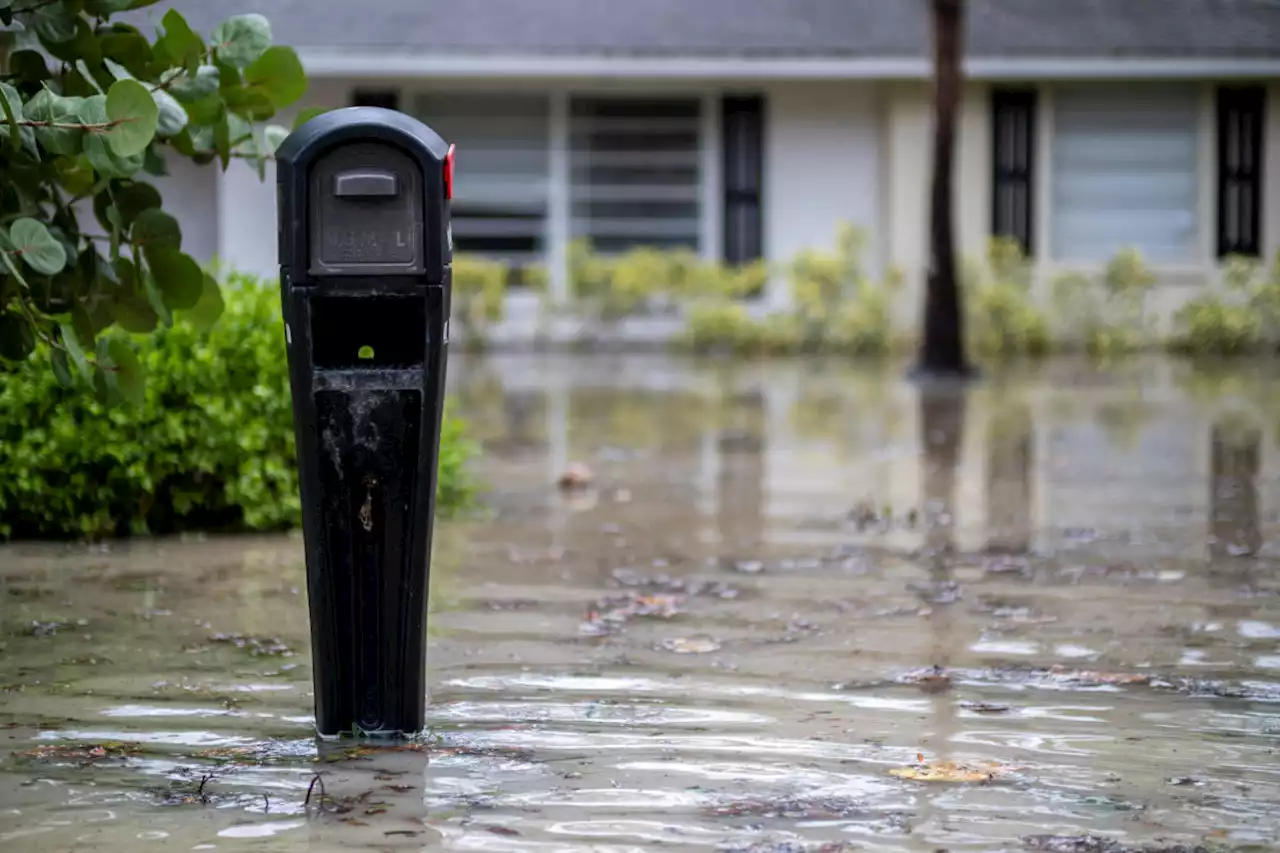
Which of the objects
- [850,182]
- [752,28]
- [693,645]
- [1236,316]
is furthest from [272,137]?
[850,182]

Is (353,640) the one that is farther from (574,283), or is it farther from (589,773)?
(574,283)

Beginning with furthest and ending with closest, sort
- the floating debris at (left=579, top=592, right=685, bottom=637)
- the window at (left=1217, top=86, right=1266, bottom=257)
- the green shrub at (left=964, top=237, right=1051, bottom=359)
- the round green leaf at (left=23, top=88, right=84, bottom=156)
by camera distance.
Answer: the window at (left=1217, top=86, right=1266, bottom=257)
the green shrub at (left=964, top=237, right=1051, bottom=359)
the floating debris at (left=579, top=592, right=685, bottom=637)
the round green leaf at (left=23, top=88, right=84, bottom=156)

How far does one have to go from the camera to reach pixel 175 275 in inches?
244

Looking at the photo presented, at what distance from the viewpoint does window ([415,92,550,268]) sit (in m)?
21.7

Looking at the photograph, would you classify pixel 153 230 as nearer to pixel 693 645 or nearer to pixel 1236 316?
pixel 693 645

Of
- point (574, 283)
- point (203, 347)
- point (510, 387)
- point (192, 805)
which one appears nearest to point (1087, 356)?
point (574, 283)

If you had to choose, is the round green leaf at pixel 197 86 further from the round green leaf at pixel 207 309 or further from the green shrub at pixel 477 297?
the green shrub at pixel 477 297

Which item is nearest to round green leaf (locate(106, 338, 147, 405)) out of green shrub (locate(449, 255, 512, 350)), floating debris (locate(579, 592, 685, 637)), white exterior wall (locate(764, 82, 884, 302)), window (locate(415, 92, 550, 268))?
floating debris (locate(579, 592, 685, 637))

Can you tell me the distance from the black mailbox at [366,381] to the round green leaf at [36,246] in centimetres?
102

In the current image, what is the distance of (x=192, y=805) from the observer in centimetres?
457

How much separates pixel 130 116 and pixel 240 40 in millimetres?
875

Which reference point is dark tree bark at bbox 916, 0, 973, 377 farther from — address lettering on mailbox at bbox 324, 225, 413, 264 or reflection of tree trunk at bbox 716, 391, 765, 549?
address lettering on mailbox at bbox 324, 225, 413, 264

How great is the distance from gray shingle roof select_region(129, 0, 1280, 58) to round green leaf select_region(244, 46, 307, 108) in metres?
14.2

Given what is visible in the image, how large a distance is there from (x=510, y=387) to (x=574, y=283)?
407 cm
